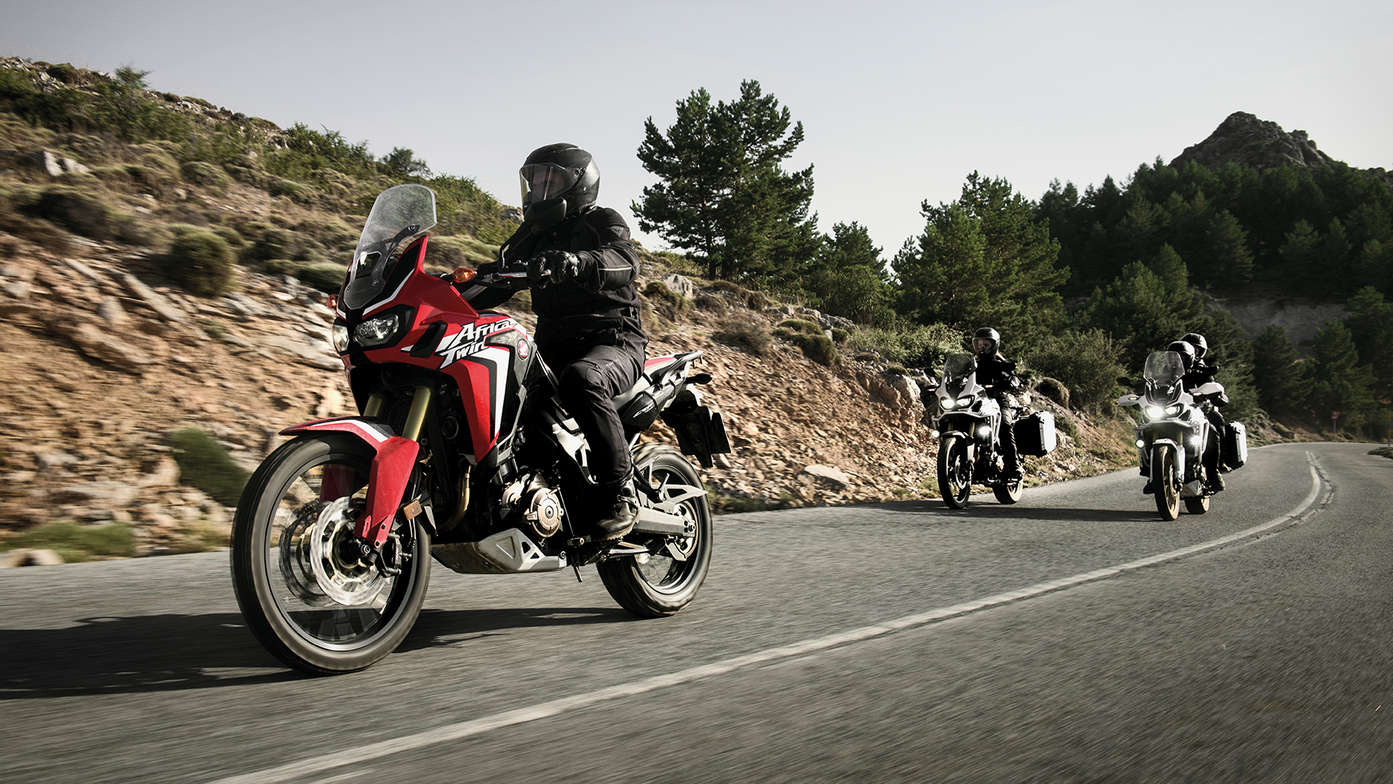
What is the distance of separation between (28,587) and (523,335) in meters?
2.85

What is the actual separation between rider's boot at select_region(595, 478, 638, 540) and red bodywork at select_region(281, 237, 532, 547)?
25.7 inches

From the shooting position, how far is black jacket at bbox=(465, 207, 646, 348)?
4.06 meters

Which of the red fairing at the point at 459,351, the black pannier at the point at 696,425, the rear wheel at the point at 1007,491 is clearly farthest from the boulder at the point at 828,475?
the red fairing at the point at 459,351

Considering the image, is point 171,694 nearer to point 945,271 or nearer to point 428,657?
point 428,657

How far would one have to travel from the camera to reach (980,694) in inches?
121

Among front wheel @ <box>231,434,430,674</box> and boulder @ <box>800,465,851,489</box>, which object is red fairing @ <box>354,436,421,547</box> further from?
boulder @ <box>800,465,851,489</box>

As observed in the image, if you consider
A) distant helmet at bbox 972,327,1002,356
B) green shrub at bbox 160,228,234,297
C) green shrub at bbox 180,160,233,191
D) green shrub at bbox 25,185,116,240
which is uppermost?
green shrub at bbox 180,160,233,191

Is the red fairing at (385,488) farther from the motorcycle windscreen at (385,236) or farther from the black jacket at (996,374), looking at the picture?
the black jacket at (996,374)

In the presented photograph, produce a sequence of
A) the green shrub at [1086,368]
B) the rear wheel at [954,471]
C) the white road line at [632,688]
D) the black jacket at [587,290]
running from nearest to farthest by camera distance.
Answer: the white road line at [632,688]
the black jacket at [587,290]
the rear wheel at [954,471]
the green shrub at [1086,368]

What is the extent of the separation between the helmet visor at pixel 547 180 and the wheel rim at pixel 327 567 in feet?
5.59

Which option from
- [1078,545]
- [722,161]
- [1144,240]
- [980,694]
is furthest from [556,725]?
[1144,240]

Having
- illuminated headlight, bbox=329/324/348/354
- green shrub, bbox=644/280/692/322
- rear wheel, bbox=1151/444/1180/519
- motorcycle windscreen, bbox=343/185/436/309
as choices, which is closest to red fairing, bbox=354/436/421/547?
illuminated headlight, bbox=329/324/348/354

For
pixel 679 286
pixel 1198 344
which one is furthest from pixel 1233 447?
pixel 679 286

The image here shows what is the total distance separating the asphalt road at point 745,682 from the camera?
237 centimetres
